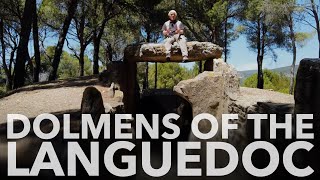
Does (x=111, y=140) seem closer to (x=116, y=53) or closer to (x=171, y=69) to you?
(x=116, y=53)

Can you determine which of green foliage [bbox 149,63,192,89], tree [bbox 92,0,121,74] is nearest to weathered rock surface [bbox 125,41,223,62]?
tree [bbox 92,0,121,74]

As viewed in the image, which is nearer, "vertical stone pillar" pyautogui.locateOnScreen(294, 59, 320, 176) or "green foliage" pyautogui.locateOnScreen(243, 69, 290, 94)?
"vertical stone pillar" pyautogui.locateOnScreen(294, 59, 320, 176)

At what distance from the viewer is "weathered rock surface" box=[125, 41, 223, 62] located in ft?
42.4

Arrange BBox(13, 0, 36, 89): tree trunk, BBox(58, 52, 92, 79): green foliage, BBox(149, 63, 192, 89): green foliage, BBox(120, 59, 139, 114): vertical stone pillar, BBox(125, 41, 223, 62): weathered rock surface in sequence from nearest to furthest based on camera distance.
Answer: BBox(125, 41, 223, 62): weathered rock surface < BBox(120, 59, 139, 114): vertical stone pillar < BBox(13, 0, 36, 89): tree trunk < BBox(58, 52, 92, 79): green foliage < BBox(149, 63, 192, 89): green foliage

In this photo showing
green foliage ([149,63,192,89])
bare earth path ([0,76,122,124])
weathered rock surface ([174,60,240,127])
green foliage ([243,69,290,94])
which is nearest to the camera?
bare earth path ([0,76,122,124])

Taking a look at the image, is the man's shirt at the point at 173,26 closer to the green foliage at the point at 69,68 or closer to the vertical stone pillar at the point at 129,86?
the vertical stone pillar at the point at 129,86

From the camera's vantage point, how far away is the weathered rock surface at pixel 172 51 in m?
12.9

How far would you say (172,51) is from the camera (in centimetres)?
1281

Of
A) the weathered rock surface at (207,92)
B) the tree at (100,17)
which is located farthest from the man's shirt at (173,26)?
the tree at (100,17)

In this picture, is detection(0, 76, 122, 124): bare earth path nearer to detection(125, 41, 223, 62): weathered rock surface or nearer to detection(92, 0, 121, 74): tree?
detection(125, 41, 223, 62): weathered rock surface

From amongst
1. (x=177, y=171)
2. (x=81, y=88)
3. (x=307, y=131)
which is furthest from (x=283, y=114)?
(x=81, y=88)

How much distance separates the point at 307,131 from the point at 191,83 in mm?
6325

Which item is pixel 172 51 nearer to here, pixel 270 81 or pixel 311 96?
pixel 311 96

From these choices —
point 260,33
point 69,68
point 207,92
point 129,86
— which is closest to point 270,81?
point 260,33
